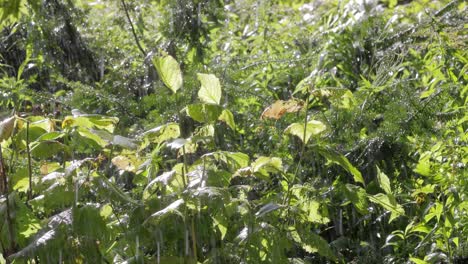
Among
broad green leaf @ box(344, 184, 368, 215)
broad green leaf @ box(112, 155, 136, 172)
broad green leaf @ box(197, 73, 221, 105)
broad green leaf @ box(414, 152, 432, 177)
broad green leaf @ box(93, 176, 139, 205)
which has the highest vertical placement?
broad green leaf @ box(197, 73, 221, 105)

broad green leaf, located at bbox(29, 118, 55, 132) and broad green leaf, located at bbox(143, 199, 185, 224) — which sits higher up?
broad green leaf, located at bbox(29, 118, 55, 132)

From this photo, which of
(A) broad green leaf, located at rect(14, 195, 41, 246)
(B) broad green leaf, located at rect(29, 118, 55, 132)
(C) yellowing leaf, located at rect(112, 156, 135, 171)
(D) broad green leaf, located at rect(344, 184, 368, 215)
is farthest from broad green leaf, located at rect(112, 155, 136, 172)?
(D) broad green leaf, located at rect(344, 184, 368, 215)

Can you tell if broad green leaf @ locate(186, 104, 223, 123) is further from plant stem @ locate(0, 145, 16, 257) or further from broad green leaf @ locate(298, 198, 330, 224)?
plant stem @ locate(0, 145, 16, 257)

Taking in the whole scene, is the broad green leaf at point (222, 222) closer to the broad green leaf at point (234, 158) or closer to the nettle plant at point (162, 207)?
the nettle plant at point (162, 207)

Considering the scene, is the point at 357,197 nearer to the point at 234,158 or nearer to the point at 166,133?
the point at 234,158

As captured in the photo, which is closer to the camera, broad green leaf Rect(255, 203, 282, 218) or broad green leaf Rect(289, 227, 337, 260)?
broad green leaf Rect(255, 203, 282, 218)

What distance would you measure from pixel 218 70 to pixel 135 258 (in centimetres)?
193

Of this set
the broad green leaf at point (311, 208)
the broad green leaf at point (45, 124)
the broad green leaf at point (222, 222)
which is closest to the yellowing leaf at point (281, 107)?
the broad green leaf at point (311, 208)

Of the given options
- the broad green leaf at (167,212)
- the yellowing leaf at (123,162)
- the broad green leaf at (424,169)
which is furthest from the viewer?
the broad green leaf at (424,169)

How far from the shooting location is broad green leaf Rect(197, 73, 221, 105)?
9.43 feet

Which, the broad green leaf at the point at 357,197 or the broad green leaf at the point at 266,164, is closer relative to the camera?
the broad green leaf at the point at 266,164

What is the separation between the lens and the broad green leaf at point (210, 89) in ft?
9.43

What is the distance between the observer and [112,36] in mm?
5875

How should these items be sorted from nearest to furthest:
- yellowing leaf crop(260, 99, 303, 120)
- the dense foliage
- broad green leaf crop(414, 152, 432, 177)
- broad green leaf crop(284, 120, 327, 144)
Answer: the dense foliage < broad green leaf crop(284, 120, 327, 144) < yellowing leaf crop(260, 99, 303, 120) < broad green leaf crop(414, 152, 432, 177)
